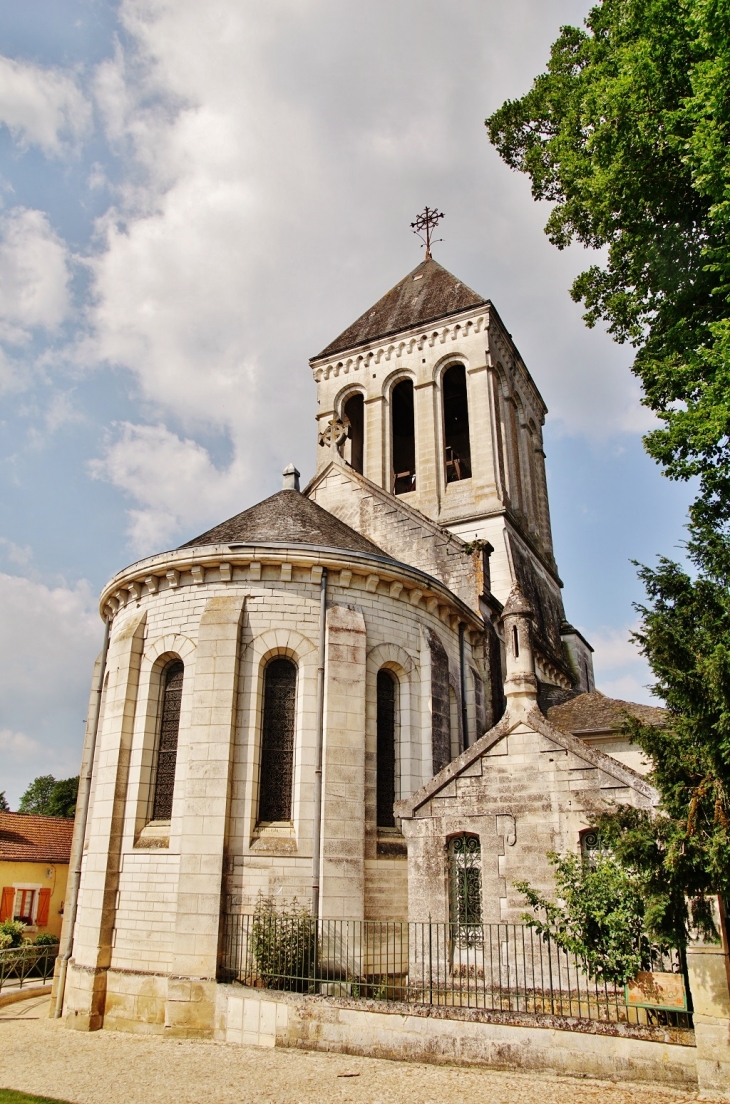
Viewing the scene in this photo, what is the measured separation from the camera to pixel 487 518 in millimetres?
24156

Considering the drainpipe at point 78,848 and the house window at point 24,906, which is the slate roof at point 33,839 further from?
the drainpipe at point 78,848

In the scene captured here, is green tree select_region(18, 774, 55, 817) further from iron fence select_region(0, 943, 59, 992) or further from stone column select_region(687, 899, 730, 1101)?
stone column select_region(687, 899, 730, 1101)

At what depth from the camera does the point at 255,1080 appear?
29.4 ft

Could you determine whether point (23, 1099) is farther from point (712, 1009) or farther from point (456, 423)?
point (456, 423)

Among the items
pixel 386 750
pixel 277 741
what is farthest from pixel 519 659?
pixel 277 741

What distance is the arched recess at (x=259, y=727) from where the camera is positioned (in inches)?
504

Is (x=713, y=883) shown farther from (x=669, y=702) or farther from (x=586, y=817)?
(x=586, y=817)

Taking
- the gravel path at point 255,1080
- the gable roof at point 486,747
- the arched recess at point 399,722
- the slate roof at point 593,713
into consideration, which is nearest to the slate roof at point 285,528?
the arched recess at point 399,722

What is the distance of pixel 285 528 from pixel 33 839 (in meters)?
16.7

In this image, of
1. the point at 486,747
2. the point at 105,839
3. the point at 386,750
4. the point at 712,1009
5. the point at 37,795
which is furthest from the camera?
the point at 37,795

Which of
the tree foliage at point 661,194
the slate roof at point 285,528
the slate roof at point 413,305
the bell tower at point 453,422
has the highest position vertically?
the slate roof at point 413,305

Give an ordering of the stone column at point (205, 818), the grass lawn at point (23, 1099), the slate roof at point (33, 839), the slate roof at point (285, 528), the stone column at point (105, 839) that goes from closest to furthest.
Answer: the grass lawn at point (23, 1099)
the stone column at point (205, 818)
the stone column at point (105, 839)
the slate roof at point (285, 528)
the slate roof at point (33, 839)

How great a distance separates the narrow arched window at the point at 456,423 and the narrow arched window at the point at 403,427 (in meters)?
1.36

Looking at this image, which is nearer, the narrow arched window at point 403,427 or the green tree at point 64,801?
the narrow arched window at point 403,427
